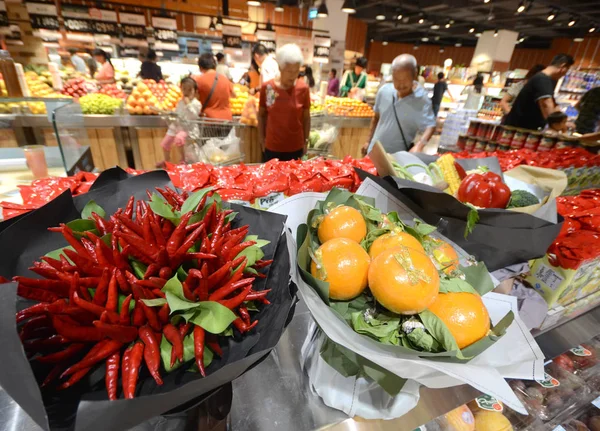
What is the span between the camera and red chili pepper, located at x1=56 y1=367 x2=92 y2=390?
0.38 metres

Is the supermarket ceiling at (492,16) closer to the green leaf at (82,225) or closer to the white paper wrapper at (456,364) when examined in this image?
the white paper wrapper at (456,364)

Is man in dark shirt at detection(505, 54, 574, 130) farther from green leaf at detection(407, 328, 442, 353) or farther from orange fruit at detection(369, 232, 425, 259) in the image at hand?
green leaf at detection(407, 328, 442, 353)

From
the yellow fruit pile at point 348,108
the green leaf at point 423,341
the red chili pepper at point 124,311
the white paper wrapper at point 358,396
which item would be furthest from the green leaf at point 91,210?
the yellow fruit pile at point 348,108

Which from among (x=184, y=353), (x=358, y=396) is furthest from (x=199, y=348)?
(x=358, y=396)

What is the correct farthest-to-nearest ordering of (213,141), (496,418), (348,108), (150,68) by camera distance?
Result: 1. (150,68)
2. (348,108)
3. (213,141)
4. (496,418)

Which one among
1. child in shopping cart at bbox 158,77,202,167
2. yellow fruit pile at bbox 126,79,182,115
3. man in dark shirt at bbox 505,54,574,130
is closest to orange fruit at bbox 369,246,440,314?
child in shopping cart at bbox 158,77,202,167

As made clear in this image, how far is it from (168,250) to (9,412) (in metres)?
0.48

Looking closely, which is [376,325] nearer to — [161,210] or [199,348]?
[199,348]

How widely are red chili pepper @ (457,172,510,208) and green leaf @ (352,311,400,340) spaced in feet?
2.27

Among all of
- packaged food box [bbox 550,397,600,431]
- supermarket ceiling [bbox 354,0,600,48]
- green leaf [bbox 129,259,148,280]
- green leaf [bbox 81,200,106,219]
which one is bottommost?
packaged food box [bbox 550,397,600,431]

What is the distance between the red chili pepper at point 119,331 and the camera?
0.40 metres

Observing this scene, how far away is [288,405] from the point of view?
2.13 ft

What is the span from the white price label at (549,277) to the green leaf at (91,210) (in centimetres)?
133

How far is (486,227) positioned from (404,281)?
49 cm
